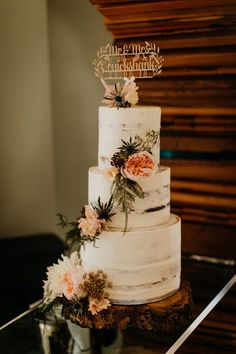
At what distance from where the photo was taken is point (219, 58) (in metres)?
2.41

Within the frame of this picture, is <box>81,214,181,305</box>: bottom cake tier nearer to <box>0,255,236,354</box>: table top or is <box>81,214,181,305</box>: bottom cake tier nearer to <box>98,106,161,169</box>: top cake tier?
<box>0,255,236,354</box>: table top

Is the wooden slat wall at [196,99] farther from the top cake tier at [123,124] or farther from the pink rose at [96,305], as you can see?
the pink rose at [96,305]

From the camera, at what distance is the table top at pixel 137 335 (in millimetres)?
1728

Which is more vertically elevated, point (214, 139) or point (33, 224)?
point (214, 139)

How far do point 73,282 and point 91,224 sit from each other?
21cm

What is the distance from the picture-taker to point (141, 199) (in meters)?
1.79

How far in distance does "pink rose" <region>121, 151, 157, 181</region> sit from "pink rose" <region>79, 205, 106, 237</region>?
0.63 ft

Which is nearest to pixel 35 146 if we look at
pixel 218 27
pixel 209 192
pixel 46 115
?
pixel 46 115

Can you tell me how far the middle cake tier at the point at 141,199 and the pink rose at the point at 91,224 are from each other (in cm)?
6

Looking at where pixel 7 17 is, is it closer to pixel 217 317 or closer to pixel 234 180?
pixel 234 180

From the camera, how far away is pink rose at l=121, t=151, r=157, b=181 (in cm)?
169

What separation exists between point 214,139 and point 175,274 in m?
0.89

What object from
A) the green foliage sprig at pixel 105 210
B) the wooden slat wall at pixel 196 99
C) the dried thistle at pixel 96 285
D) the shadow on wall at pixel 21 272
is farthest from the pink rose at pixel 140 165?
the shadow on wall at pixel 21 272

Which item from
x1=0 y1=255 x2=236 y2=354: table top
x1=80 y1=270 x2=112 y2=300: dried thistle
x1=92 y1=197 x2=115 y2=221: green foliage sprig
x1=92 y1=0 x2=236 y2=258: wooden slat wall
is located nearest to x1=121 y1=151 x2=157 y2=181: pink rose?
x1=92 y1=197 x2=115 y2=221: green foliage sprig
